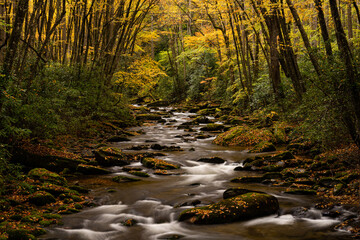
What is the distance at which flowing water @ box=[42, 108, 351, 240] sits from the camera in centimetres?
497

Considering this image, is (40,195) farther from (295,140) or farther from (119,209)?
(295,140)

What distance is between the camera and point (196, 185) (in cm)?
809

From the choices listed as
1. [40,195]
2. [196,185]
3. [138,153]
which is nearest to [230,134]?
[138,153]

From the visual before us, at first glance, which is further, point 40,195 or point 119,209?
point 119,209

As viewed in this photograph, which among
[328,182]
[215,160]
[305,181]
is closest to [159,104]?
[215,160]

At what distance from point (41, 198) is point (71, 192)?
0.88m

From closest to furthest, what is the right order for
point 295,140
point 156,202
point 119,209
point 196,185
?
point 119,209
point 156,202
point 196,185
point 295,140

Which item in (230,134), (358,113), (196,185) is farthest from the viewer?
(230,134)

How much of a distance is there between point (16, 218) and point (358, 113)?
6461 millimetres

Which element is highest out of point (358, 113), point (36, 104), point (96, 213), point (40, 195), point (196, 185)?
point (36, 104)

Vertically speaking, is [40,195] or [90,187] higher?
[40,195]

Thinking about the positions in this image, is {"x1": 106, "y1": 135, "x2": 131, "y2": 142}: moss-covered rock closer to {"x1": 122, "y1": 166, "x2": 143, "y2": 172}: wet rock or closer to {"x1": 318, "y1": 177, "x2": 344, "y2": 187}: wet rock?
{"x1": 122, "y1": 166, "x2": 143, "y2": 172}: wet rock

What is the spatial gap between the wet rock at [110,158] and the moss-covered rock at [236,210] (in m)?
4.38

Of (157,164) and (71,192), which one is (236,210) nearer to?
(71,192)
